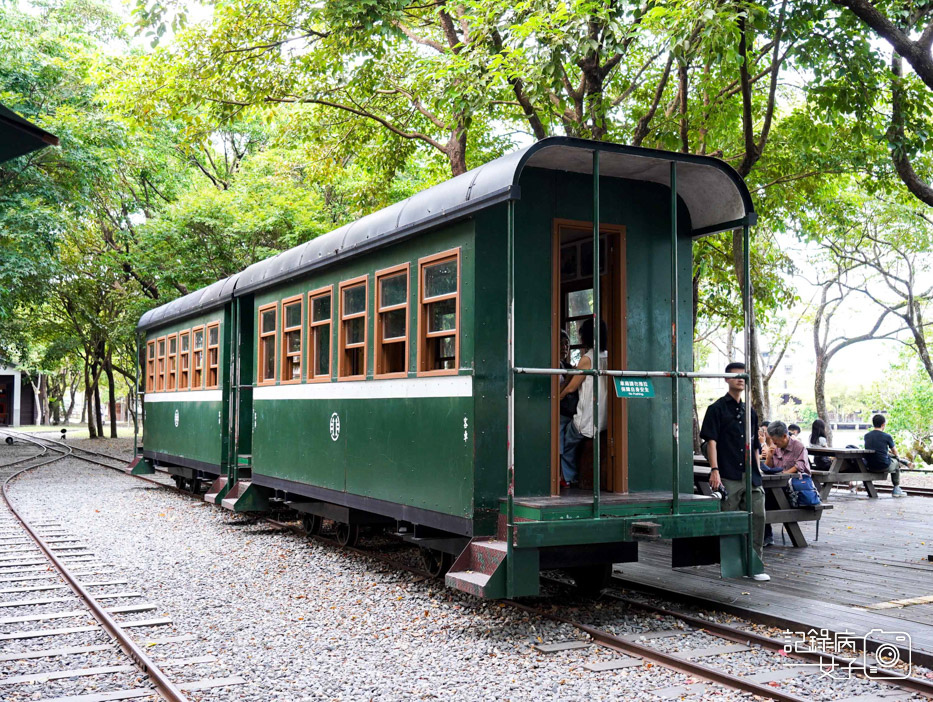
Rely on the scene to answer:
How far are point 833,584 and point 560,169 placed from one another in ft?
14.2

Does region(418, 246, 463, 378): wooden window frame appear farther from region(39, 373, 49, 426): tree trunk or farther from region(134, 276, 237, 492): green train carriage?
region(39, 373, 49, 426): tree trunk

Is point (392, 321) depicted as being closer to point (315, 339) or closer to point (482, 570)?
point (315, 339)

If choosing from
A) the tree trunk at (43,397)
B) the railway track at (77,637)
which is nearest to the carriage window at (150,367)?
the railway track at (77,637)

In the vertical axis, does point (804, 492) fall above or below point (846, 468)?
above

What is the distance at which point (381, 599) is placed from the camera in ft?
25.3

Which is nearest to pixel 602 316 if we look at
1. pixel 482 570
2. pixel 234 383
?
pixel 482 570

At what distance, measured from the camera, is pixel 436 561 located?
27.6ft

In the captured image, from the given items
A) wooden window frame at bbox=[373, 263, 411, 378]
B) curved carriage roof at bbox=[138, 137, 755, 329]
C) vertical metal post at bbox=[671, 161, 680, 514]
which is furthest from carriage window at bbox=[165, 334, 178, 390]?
vertical metal post at bbox=[671, 161, 680, 514]

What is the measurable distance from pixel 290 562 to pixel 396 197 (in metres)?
13.2

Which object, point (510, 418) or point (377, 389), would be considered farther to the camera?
point (377, 389)

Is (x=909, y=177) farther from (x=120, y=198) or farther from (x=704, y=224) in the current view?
(x=120, y=198)

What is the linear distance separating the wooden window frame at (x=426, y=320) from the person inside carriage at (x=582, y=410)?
0.99 metres

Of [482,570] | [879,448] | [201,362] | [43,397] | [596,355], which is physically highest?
[201,362]

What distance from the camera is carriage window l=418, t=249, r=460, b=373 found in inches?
285
